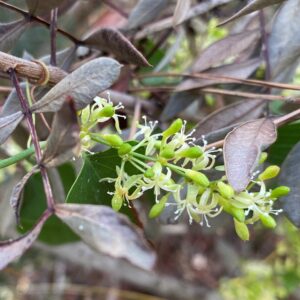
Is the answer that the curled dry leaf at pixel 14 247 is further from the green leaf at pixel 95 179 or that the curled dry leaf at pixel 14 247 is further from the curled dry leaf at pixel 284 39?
the curled dry leaf at pixel 284 39

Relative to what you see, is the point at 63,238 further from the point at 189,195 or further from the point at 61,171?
the point at 189,195

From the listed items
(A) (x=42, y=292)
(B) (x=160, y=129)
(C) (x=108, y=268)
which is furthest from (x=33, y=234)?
(A) (x=42, y=292)

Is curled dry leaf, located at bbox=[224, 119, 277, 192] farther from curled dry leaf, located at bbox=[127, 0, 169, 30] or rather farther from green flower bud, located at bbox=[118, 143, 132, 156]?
curled dry leaf, located at bbox=[127, 0, 169, 30]

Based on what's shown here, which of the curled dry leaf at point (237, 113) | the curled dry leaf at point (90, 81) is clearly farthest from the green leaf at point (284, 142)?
the curled dry leaf at point (90, 81)

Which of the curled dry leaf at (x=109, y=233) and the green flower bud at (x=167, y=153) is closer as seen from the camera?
the curled dry leaf at (x=109, y=233)

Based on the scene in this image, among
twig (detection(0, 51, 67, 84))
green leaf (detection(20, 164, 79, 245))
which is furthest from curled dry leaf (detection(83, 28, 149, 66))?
green leaf (detection(20, 164, 79, 245))
